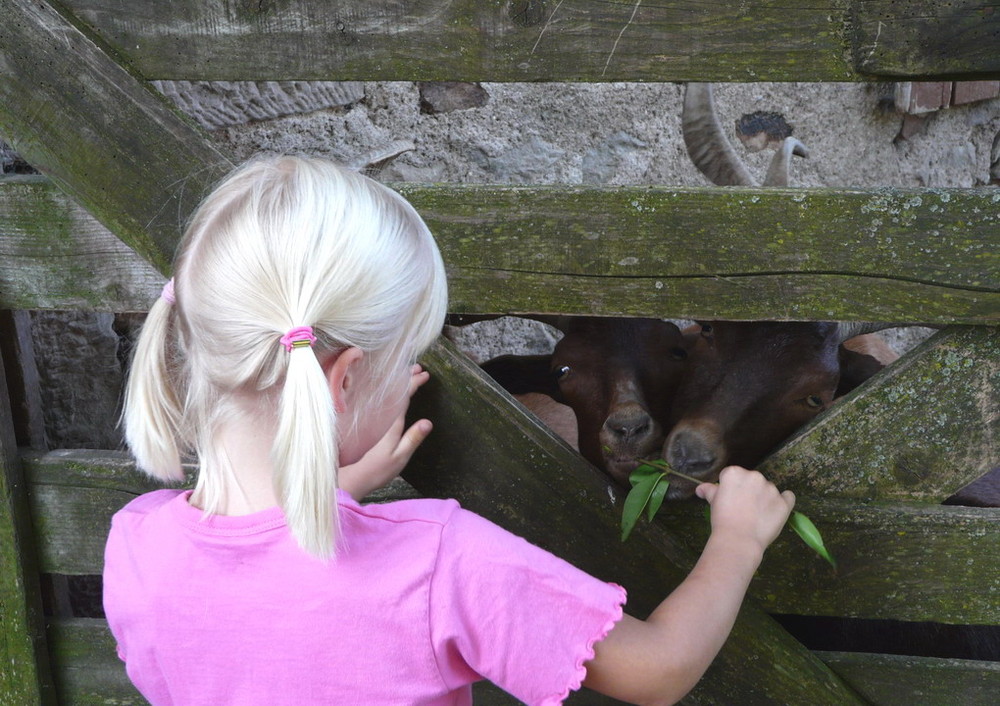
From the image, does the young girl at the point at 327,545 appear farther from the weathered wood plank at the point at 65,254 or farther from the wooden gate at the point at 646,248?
the weathered wood plank at the point at 65,254

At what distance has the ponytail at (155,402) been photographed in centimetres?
162

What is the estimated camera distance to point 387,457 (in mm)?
1867

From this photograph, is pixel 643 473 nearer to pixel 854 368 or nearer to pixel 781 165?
pixel 854 368

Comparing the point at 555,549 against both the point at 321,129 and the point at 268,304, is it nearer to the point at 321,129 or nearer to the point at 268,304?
the point at 268,304

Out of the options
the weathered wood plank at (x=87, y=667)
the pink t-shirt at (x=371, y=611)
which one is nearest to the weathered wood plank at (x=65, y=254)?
the pink t-shirt at (x=371, y=611)

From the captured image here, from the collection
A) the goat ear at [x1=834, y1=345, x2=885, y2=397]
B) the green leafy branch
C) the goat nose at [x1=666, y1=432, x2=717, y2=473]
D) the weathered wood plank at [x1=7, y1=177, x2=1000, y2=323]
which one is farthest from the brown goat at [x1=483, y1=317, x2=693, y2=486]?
the weathered wood plank at [x1=7, y1=177, x2=1000, y2=323]

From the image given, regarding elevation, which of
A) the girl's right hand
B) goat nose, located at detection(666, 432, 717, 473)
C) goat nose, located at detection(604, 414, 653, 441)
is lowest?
goat nose, located at detection(666, 432, 717, 473)

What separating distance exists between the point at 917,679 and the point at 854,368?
1393 millimetres

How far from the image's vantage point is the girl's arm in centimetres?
145

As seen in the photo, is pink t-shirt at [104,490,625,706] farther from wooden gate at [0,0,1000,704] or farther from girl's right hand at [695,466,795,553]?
wooden gate at [0,0,1000,704]

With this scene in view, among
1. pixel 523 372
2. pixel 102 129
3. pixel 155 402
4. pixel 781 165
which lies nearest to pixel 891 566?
pixel 155 402

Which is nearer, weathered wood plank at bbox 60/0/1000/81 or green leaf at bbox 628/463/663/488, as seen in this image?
weathered wood plank at bbox 60/0/1000/81

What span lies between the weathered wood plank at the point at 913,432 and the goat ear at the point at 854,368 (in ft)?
4.40

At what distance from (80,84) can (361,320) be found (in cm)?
91
